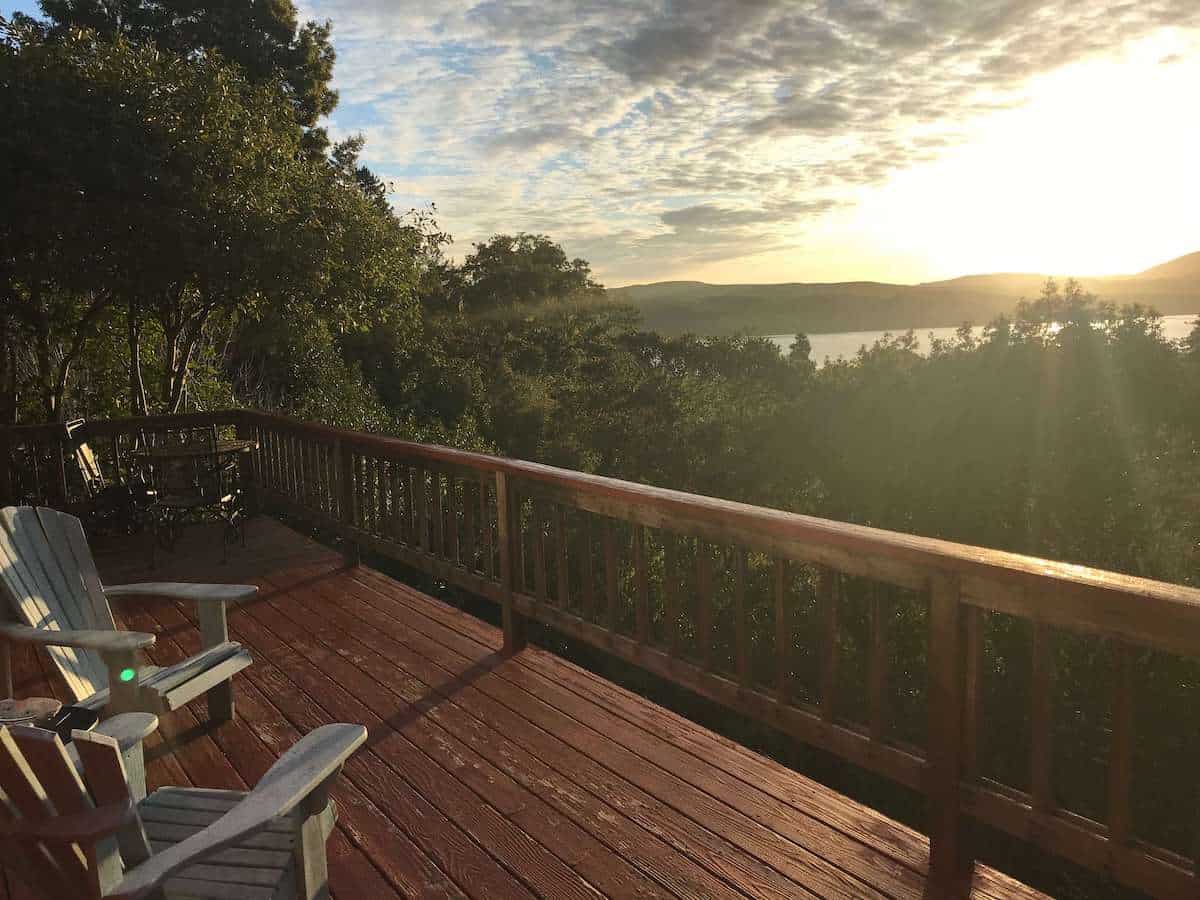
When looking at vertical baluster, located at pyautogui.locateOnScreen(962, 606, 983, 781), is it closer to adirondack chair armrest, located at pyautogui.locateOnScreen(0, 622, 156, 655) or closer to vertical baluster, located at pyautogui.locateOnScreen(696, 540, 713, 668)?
vertical baluster, located at pyautogui.locateOnScreen(696, 540, 713, 668)

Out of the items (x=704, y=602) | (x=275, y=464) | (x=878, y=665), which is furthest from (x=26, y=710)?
(x=275, y=464)

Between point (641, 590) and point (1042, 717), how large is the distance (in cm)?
151

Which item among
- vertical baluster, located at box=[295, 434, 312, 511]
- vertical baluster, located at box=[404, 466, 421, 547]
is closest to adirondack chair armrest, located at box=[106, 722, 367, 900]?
vertical baluster, located at box=[404, 466, 421, 547]

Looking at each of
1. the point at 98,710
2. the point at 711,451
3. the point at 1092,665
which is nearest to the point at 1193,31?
the point at 1092,665

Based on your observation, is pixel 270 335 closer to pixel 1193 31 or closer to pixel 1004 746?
pixel 1193 31

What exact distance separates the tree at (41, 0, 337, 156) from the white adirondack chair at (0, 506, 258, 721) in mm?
18382

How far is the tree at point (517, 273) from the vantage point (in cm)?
3488

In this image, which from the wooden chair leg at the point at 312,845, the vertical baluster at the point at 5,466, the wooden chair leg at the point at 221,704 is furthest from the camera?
the vertical baluster at the point at 5,466

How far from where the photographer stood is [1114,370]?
1925 centimetres

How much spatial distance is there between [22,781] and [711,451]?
26.7 meters

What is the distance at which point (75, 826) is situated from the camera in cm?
134

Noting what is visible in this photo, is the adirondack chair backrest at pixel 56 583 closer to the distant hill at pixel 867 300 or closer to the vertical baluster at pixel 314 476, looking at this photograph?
the vertical baluster at pixel 314 476

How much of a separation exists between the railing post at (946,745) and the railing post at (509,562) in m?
2.13

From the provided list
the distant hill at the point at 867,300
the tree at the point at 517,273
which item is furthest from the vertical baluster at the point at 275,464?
the tree at the point at 517,273
